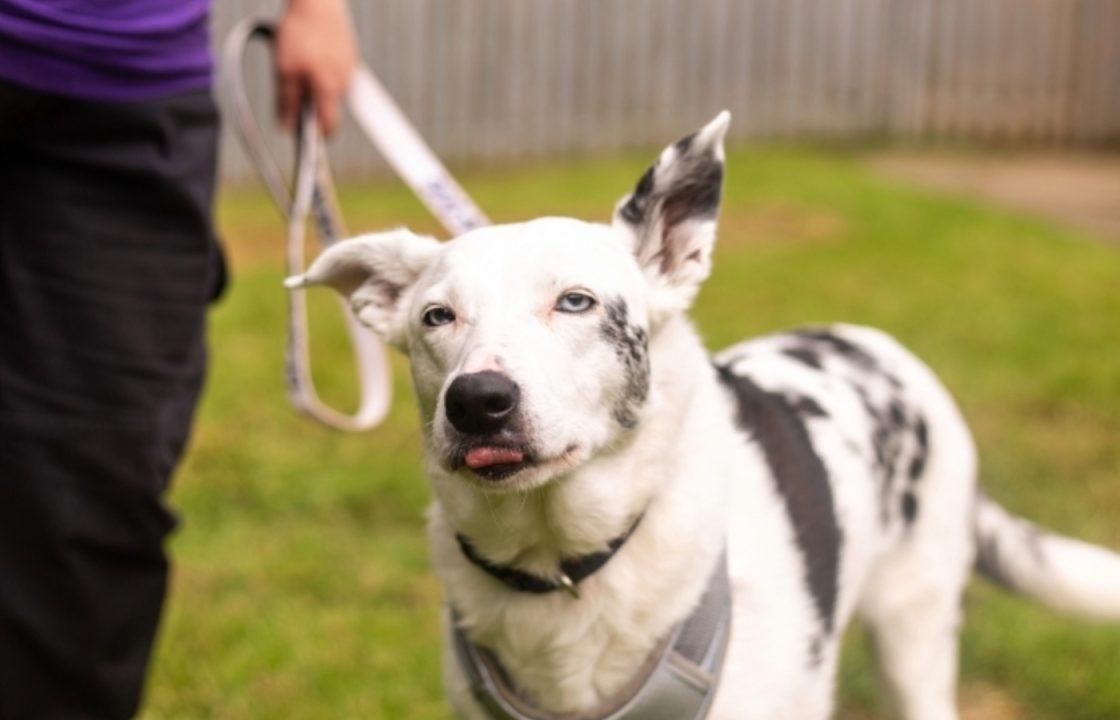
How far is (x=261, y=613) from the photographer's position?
4.67 metres

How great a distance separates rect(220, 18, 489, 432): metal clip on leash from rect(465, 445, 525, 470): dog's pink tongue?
104 centimetres

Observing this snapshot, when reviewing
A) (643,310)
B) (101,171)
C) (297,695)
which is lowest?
(297,695)

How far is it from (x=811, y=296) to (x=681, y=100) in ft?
16.9

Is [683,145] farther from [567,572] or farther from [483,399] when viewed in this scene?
[567,572]

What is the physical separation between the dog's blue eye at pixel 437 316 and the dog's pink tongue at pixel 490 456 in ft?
0.94

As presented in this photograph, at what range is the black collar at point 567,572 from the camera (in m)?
2.75

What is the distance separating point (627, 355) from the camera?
8.73ft

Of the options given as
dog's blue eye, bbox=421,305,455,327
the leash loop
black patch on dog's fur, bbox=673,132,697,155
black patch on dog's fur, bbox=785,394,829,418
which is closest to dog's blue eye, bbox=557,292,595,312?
dog's blue eye, bbox=421,305,455,327

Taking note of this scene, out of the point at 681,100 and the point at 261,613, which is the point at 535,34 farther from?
the point at 261,613

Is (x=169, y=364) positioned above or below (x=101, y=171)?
below

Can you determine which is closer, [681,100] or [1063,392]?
[1063,392]

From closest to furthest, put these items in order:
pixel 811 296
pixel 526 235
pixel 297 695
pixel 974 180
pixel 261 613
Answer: pixel 526 235
pixel 297 695
pixel 261 613
pixel 811 296
pixel 974 180

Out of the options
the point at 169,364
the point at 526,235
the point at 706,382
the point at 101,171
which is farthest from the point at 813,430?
the point at 101,171

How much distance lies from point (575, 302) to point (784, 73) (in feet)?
35.5
